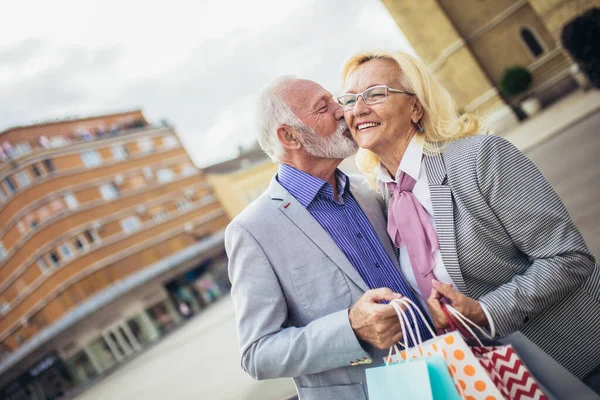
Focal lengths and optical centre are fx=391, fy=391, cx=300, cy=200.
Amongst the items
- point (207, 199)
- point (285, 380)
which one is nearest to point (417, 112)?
point (285, 380)

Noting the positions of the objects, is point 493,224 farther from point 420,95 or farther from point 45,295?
point 45,295

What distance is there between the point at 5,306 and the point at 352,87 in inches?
1275

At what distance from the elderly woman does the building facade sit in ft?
83.9

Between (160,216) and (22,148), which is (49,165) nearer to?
(22,148)

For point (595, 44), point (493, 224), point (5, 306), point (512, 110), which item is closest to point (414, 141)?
point (493, 224)

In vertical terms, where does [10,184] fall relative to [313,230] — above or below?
above

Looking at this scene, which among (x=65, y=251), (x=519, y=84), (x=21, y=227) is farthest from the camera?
(x=21, y=227)

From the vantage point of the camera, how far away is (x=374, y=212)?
2.18 m

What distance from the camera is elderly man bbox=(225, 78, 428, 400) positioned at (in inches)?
61.3

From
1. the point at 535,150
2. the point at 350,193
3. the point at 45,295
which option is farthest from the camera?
the point at 45,295

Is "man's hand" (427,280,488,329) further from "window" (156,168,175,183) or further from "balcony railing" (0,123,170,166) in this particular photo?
"window" (156,168,175,183)

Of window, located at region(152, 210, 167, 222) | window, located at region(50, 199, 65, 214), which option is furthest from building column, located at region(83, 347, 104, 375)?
window, located at region(152, 210, 167, 222)

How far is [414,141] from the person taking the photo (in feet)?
6.30

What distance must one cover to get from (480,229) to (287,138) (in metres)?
1.10
